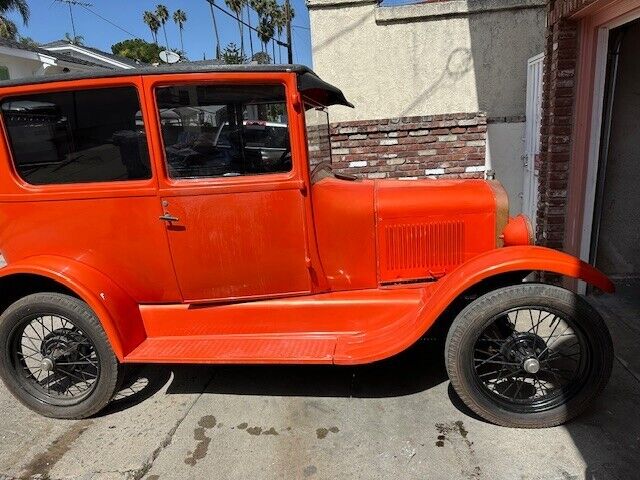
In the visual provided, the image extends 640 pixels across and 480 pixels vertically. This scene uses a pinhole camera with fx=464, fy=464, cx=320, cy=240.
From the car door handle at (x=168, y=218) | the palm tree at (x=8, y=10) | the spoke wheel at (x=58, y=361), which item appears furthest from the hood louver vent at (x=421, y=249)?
the palm tree at (x=8, y=10)

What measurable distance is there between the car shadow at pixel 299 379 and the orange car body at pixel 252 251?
19.2 inches

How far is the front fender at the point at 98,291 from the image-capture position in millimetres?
2641

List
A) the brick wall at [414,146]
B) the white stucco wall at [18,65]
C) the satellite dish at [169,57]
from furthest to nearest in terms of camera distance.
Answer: the white stucco wall at [18,65]
the brick wall at [414,146]
the satellite dish at [169,57]

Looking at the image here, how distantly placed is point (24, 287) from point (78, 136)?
108 cm

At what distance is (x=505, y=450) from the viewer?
7.88 feet

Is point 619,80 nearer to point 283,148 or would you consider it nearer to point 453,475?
point 283,148

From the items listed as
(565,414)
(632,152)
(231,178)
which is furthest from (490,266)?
(632,152)

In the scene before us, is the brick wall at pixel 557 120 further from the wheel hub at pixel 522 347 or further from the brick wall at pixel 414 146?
the wheel hub at pixel 522 347

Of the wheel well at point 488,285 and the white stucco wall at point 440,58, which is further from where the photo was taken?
→ the white stucco wall at point 440,58

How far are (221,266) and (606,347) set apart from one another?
215 cm

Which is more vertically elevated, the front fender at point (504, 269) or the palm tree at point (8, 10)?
the palm tree at point (8, 10)

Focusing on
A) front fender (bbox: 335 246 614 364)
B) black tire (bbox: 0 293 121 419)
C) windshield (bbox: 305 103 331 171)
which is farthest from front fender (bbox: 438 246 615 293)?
black tire (bbox: 0 293 121 419)

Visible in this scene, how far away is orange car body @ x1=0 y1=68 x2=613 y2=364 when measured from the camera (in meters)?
2.62

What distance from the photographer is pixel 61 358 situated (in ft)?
9.54
